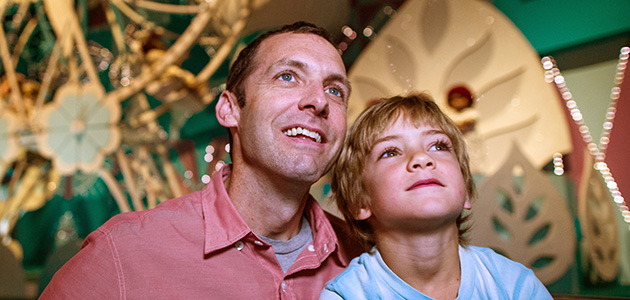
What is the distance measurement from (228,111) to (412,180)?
2.01 ft

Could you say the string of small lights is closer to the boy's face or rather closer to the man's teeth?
the boy's face

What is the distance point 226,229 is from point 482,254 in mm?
646

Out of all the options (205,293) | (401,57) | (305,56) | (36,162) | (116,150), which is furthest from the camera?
(36,162)

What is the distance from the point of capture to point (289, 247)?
1267mm

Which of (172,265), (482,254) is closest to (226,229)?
(172,265)

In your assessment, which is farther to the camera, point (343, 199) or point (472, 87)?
point (472, 87)

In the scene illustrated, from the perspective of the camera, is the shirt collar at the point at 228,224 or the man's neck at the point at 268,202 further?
the man's neck at the point at 268,202

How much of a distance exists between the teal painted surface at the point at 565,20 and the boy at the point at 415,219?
468 millimetres

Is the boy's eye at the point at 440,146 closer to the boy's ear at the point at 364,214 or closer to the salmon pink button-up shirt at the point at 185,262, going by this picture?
the boy's ear at the point at 364,214

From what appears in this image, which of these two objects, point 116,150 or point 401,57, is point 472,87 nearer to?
point 401,57

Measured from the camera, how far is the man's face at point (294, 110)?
46.1 inches

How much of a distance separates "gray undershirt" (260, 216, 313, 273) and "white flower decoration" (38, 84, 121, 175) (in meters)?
1.25

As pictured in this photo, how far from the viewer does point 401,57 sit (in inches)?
63.6

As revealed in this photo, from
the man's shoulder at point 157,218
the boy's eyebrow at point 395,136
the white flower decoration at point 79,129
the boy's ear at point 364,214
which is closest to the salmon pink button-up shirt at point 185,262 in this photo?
the man's shoulder at point 157,218
